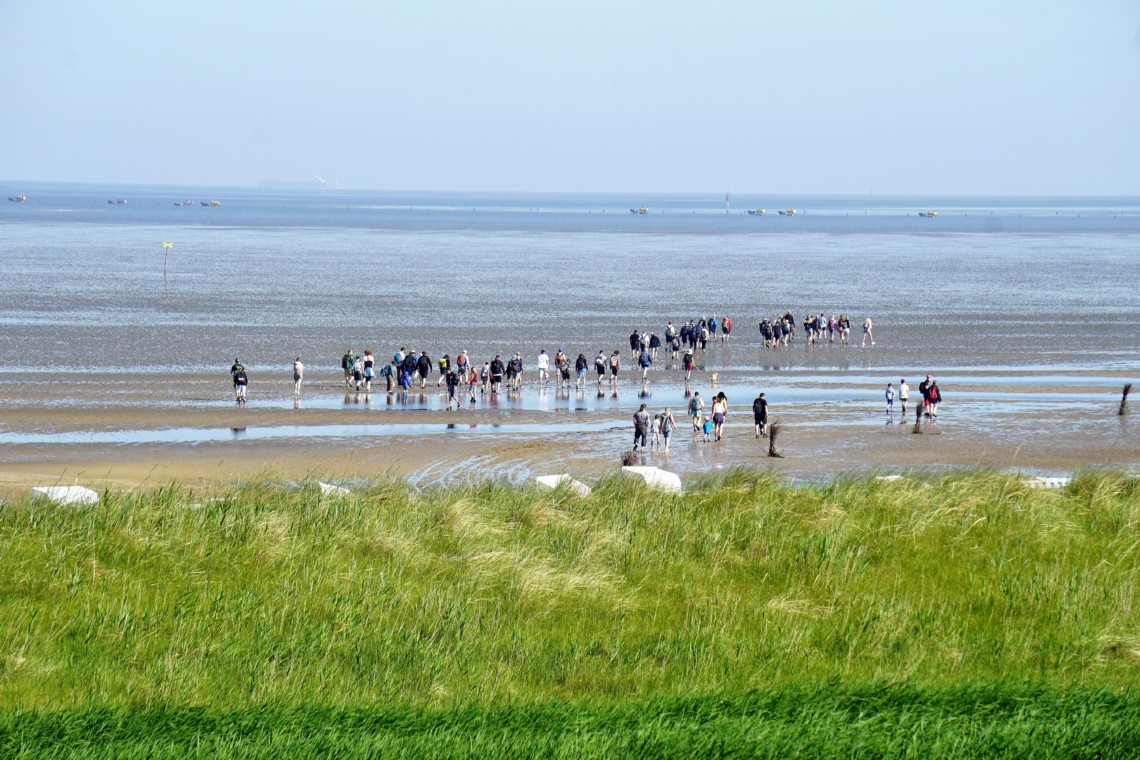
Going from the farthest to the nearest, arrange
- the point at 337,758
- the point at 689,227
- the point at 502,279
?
Answer: the point at 689,227
the point at 502,279
the point at 337,758

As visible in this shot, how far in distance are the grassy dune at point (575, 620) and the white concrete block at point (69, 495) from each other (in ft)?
1.63

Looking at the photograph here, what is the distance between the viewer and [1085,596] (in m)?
12.2

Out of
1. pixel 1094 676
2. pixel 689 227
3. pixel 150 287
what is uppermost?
pixel 689 227

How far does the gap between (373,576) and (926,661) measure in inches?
204

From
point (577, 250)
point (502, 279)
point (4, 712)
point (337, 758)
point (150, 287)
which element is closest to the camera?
point (337, 758)

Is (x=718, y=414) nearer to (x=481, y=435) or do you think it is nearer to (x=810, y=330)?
(x=481, y=435)

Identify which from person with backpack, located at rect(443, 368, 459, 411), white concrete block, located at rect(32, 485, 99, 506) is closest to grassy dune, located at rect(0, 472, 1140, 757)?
white concrete block, located at rect(32, 485, 99, 506)

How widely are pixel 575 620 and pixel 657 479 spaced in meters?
6.32

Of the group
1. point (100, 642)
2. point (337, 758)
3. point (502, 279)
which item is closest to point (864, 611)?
point (337, 758)

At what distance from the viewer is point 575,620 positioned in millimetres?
11719

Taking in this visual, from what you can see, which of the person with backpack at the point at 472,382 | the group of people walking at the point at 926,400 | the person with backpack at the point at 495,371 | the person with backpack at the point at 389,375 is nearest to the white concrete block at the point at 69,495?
the person with backpack at the point at 472,382

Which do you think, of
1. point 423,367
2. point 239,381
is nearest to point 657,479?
point 239,381

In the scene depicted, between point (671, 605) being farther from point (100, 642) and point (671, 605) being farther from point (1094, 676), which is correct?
point (100, 642)

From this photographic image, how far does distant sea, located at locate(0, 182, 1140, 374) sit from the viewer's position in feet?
152
